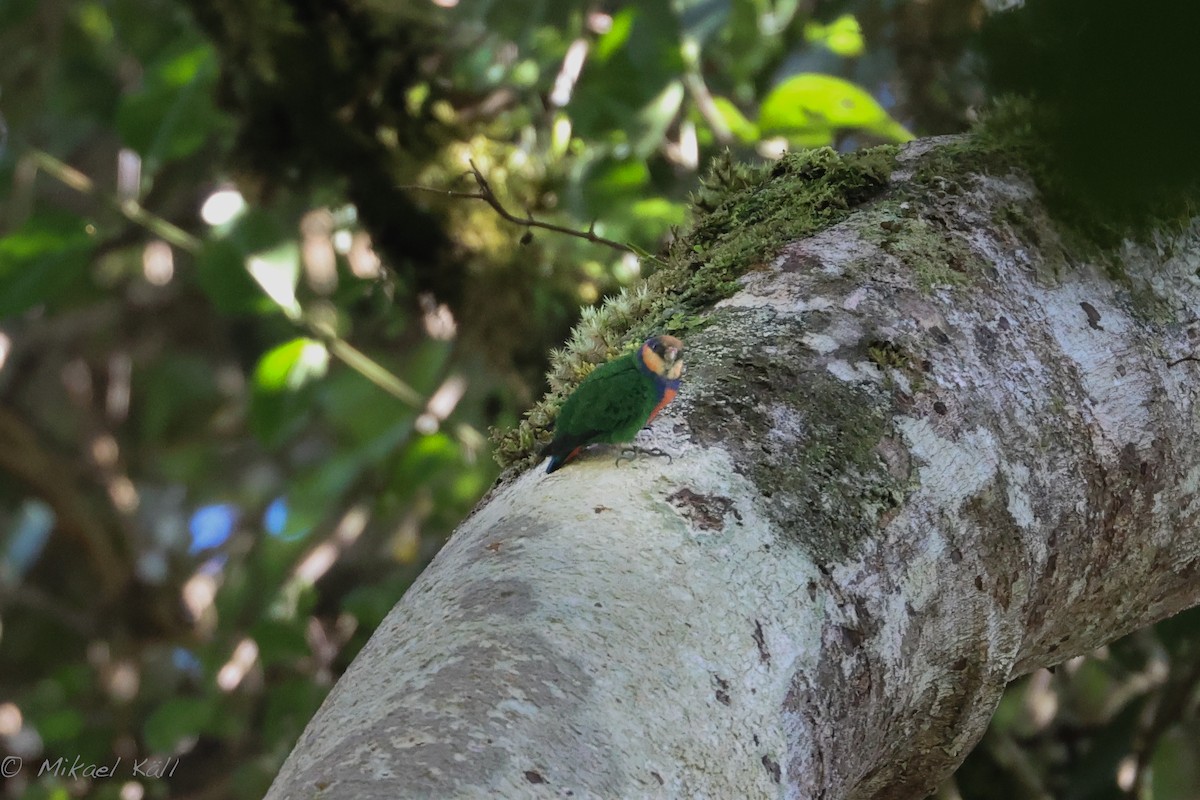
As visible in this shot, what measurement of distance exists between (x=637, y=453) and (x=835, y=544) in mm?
232

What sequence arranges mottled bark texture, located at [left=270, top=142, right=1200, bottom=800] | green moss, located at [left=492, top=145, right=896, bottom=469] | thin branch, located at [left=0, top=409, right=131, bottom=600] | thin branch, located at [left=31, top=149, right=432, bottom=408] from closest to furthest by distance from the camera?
1. mottled bark texture, located at [left=270, top=142, right=1200, bottom=800]
2. green moss, located at [left=492, top=145, right=896, bottom=469]
3. thin branch, located at [left=31, top=149, right=432, bottom=408]
4. thin branch, located at [left=0, top=409, right=131, bottom=600]

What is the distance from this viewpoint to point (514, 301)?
3.19 meters

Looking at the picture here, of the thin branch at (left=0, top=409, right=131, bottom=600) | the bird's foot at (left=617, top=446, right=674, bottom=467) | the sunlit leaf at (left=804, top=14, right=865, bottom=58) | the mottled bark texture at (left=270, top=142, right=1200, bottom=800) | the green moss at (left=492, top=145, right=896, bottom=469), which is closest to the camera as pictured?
the mottled bark texture at (left=270, top=142, right=1200, bottom=800)

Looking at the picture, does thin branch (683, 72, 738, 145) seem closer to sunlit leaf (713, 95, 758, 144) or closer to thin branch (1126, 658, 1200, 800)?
sunlit leaf (713, 95, 758, 144)

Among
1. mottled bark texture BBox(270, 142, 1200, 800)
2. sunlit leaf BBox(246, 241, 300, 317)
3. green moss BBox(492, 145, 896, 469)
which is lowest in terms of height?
mottled bark texture BBox(270, 142, 1200, 800)

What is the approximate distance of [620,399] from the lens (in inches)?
44.3

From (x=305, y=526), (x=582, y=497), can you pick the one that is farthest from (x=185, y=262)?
(x=582, y=497)

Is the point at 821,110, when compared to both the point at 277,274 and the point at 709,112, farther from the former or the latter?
the point at 277,274

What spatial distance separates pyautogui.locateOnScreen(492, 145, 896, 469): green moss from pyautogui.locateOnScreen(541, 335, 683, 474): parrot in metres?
0.08

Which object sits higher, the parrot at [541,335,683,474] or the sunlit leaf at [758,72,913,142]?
the sunlit leaf at [758,72,913,142]

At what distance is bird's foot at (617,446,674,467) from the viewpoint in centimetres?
108

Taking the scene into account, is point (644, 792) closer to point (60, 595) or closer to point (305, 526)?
point (305, 526)

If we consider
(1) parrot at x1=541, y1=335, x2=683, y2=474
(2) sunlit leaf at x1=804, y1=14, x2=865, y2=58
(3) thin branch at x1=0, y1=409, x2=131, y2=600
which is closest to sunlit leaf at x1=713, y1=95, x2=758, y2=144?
(2) sunlit leaf at x1=804, y1=14, x2=865, y2=58

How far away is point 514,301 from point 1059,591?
2162 millimetres
